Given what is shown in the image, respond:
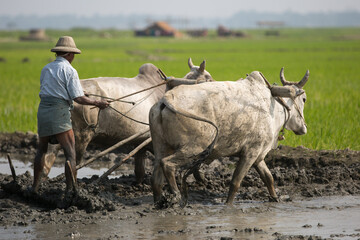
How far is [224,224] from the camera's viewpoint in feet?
18.0

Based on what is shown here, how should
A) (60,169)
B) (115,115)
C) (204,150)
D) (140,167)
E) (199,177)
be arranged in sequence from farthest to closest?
(60,169) < (140,167) < (199,177) < (115,115) < (204,150)

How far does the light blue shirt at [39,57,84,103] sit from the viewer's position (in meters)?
5.68

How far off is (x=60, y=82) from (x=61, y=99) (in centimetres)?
16

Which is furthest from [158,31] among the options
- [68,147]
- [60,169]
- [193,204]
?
[68,147]

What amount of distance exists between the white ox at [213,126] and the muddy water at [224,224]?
0.96 feet

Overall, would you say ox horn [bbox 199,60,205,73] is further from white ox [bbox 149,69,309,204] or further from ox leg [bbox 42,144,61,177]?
ox leg [bbox 42,144,61,177]

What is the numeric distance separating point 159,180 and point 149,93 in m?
1.71

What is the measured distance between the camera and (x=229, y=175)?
24.7ft

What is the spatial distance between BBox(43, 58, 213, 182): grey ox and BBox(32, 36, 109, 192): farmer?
0.83 meters

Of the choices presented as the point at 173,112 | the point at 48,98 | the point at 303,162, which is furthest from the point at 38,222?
the point at 303,162

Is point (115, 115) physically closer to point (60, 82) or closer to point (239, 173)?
point (60, 82)

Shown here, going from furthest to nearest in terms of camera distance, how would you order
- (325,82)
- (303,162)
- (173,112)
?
(325,82)
(303,162)
(173,112)

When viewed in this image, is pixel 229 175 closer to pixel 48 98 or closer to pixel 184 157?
pixel 184 157

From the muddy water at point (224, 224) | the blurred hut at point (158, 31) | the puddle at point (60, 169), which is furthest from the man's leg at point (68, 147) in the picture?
the blurred hut at point (158, 31)
